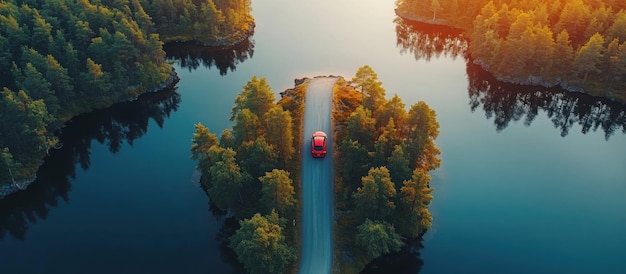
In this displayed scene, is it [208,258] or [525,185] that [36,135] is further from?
[525,185]

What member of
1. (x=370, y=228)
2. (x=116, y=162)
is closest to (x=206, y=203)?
(x=116, y=162)

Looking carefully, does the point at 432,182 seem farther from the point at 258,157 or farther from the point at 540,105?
the point at 540,105

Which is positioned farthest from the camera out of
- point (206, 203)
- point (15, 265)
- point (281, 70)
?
point (281, 70)

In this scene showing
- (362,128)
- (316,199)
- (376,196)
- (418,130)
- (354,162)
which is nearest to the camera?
(376,196)

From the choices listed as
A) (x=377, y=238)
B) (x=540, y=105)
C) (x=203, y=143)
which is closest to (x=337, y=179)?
(x=377, y=238)

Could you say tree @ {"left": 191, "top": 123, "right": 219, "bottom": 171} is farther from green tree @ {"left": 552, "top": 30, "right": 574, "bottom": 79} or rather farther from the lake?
green tree @ {"left": 552, "top": 30, "right": 574, "bottom": 79}

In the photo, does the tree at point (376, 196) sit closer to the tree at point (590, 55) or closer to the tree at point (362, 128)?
the tree at point (362, 128)
